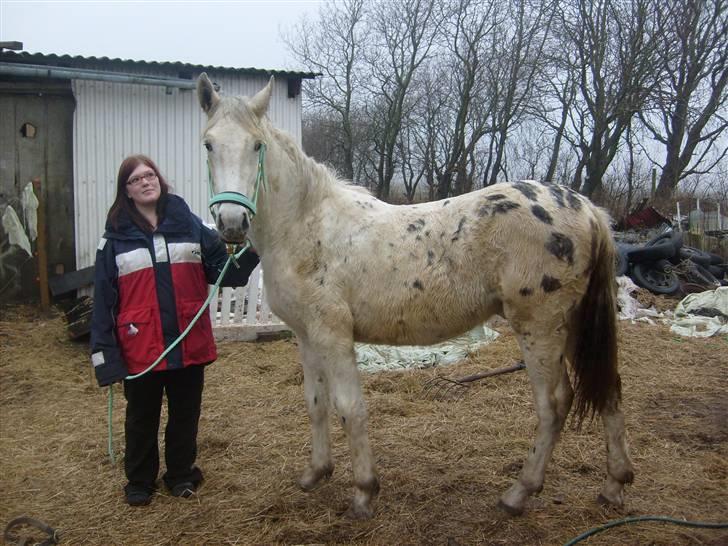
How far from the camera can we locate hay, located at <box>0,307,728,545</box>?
2824 mm

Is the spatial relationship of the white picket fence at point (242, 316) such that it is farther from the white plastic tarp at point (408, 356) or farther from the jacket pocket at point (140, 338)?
the jacket pocket at point (140, 338)

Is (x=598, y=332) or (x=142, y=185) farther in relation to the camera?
(x=142, y=185)

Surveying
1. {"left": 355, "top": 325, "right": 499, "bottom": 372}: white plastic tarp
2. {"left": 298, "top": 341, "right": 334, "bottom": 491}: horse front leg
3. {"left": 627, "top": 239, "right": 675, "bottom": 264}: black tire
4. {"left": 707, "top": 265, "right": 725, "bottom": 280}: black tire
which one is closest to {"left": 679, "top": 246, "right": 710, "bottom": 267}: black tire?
{"left": 707, "top": 265, "right": 725, "bottom": 280}: black tire

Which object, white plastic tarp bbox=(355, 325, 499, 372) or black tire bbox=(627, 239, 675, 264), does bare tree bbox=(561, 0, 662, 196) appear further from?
white plastic tarp bbox=(355, 325, 499, 372)

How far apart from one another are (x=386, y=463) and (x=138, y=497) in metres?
1.51

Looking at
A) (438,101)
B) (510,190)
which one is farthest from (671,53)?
(510,190)

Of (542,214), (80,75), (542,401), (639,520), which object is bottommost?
(639,520)

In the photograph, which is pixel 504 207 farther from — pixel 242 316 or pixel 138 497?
pixel 242 316

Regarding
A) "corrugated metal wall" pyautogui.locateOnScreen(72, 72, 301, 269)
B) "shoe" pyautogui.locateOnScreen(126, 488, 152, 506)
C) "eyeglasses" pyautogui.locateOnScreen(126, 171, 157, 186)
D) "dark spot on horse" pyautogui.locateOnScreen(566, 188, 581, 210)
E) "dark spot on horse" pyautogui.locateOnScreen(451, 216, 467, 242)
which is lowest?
"shoe" pyautogui.locateOnScreen(126, 488, 152, 506)

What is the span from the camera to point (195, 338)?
312 centimetres

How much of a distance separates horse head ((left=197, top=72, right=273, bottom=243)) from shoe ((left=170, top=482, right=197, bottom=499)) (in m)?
1.66

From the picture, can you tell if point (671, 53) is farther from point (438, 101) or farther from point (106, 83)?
point (106, 83)

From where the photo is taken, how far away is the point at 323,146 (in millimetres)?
24594

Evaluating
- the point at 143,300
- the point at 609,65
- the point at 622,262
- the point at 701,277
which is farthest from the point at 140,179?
the point at 609,65
